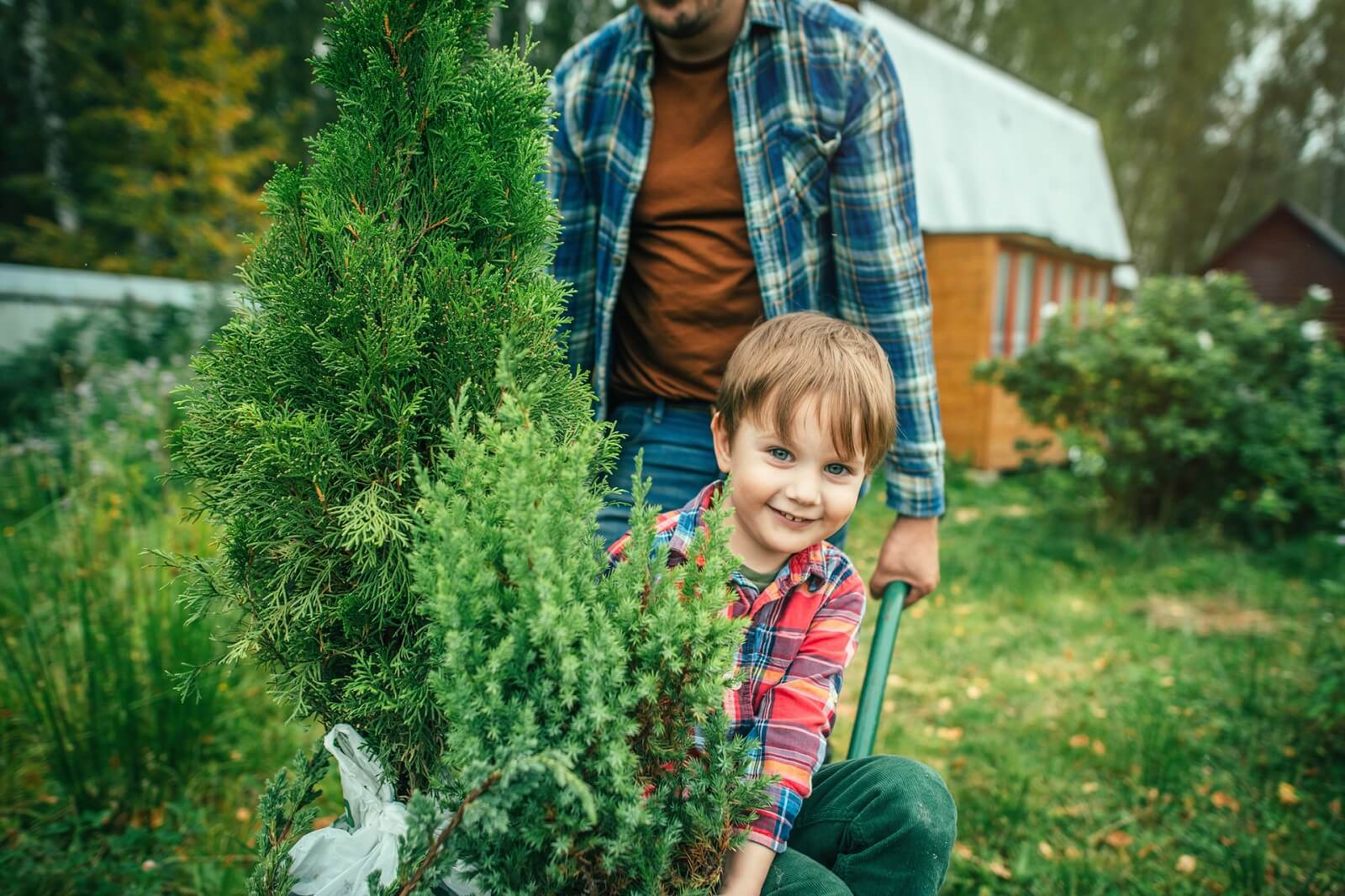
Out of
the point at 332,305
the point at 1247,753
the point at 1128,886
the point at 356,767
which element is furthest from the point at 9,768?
the point at 1247,753

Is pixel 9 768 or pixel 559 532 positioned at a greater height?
pixel 559 532

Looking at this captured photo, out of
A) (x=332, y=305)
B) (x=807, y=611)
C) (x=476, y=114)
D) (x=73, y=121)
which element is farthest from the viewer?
(x=73, y=121)

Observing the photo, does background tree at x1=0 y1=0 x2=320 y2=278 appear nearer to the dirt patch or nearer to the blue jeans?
the blue jeans

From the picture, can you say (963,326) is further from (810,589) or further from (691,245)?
(810,589)

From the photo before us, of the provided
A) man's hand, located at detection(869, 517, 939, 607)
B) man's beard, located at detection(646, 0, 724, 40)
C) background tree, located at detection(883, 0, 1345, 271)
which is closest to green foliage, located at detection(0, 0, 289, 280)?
man's beard, located at detection(646, 0, 724, 40)

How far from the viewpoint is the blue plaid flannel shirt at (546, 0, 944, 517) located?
2273 mm

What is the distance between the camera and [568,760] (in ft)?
3.55

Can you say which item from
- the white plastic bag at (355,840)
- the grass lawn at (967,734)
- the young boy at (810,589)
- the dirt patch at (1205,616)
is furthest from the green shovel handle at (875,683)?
the dirt patch at (1205,616)

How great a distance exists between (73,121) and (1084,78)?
25.6 m

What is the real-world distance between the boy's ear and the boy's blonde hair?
3cm

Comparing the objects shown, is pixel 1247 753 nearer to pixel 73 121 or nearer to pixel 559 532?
pixel 559 532

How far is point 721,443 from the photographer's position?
1.85 meters

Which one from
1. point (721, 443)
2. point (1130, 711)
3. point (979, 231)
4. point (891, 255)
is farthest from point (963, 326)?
point (721, 443)

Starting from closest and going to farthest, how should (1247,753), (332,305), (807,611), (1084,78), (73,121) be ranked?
(332,305), (807,611), (1247,753), (73,121), (1084,78)
